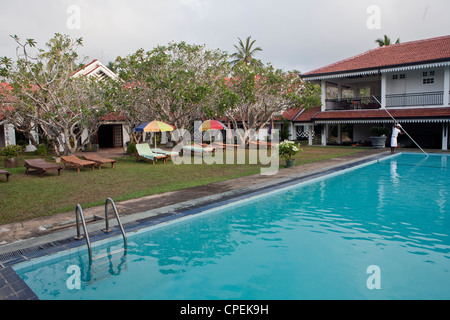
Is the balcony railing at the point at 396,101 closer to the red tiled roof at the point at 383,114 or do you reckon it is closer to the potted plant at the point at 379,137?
the red tiled roof at the point at 383,114

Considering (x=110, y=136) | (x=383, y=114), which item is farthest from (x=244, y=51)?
(x=383, y=114)

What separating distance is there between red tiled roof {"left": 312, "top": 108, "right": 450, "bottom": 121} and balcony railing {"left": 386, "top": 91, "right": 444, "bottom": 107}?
3.38ft

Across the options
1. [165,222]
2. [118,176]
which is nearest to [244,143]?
[118,176]

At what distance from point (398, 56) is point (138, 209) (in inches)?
949

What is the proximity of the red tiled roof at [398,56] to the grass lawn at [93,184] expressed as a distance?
13465 mm

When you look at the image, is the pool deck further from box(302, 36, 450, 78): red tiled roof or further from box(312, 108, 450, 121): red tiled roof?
box(302, 36, 450, 78): red tiled roof

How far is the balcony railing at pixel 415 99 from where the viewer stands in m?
22.8

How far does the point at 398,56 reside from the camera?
2442 cm

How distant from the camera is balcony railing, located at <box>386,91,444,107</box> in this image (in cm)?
2284

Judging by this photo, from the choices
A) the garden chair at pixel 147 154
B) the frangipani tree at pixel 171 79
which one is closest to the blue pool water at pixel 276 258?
the garden chair at pixel 147 154

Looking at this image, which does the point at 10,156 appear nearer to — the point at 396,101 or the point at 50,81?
the point at 50,81

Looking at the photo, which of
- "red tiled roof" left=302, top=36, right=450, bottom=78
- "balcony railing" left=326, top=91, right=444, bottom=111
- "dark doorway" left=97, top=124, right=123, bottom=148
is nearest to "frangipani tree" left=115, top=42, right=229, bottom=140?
"dark doorway" left=97, top=124, right=123, bottom=148

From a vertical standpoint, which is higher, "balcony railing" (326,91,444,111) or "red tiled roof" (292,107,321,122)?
"balcony railing" (326,91,444,111)
